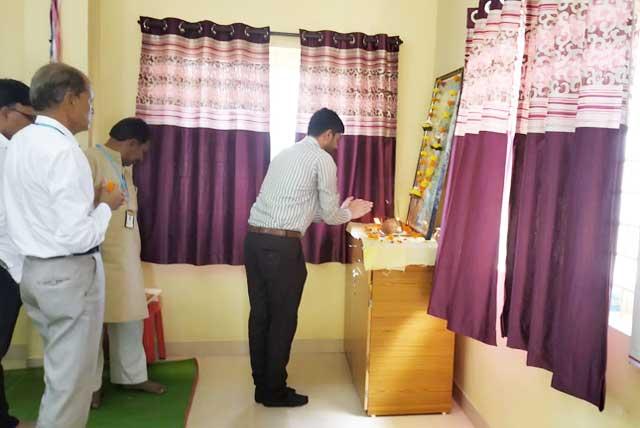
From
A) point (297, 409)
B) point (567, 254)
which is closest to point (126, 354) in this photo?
point (297, 409)

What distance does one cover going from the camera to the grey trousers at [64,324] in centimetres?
169

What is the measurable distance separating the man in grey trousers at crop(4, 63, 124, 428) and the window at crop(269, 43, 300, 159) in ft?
5.23

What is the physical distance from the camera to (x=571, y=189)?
1.50 metres

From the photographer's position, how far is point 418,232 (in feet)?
9.69

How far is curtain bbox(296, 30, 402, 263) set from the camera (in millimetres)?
3141

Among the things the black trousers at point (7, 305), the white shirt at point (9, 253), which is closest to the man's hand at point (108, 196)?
the white shirt at point (9, 253)

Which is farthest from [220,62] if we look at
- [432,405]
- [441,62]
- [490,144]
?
[432,405]

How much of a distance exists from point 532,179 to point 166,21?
92.2 inches

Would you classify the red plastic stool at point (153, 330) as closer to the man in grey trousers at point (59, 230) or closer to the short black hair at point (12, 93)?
the man in grey trousers at point (59, 230)

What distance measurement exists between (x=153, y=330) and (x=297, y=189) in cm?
131

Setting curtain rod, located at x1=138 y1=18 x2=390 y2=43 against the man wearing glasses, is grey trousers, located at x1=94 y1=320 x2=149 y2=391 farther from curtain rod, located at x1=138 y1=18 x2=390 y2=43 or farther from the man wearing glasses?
curtain rod, located at x1=138 y1=18 x2=390 y2=43

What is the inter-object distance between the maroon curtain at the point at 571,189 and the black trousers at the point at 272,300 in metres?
1.13

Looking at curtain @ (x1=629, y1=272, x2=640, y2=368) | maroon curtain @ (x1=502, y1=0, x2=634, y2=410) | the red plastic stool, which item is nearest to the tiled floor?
the red plastic stool

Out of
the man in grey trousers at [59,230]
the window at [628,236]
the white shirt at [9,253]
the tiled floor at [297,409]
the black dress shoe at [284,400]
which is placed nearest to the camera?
the window at [628,236]
